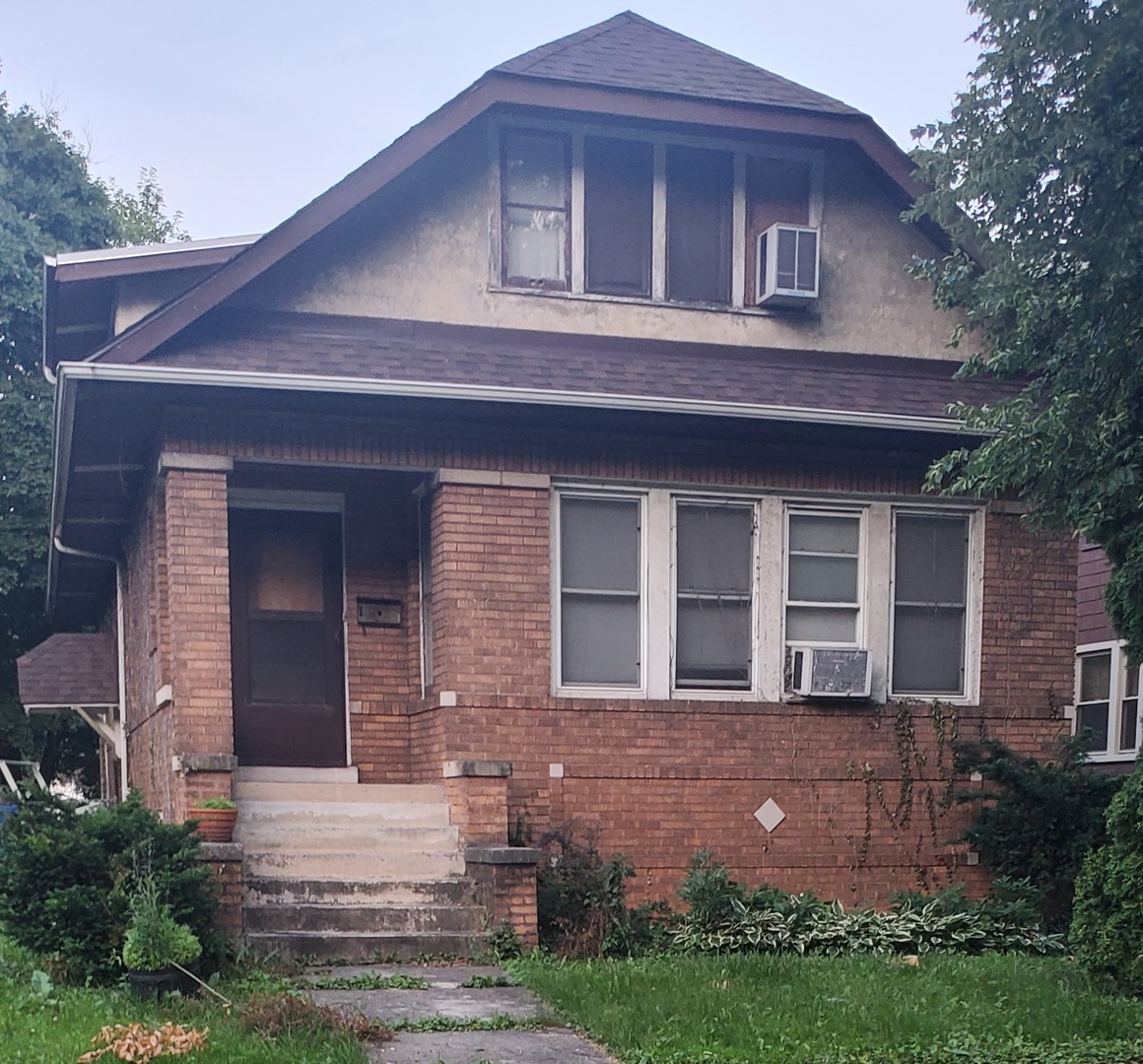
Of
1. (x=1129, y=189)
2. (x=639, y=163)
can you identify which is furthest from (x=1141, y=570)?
(x=639, y=163)

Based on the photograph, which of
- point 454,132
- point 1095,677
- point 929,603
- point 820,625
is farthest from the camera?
point 1095,677

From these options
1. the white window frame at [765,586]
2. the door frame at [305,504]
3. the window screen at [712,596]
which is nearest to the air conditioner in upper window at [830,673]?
the white window frame at [765,586]

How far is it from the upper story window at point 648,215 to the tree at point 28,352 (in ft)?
46.0

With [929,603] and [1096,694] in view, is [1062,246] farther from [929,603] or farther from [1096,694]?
[1096,694]

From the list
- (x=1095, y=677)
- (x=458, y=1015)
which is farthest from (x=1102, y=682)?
(x=458, y=1015)

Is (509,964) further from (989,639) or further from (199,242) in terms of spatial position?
(199,242)

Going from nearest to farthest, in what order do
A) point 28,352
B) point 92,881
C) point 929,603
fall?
1. point 92,881
2. point 929,603
3. point 28,352

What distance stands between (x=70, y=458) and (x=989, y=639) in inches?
301

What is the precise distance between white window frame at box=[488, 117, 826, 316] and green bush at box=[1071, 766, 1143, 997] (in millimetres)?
5425

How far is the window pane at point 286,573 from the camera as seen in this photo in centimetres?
1143

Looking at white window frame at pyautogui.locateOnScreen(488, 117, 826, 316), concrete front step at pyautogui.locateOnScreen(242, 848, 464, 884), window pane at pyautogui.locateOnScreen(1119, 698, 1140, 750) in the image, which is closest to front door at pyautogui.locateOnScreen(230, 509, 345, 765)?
concrete front step at pyautogui.locateOnScreen(242, 848, 464, 884)

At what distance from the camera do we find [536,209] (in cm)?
1111

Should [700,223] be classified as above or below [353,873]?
above

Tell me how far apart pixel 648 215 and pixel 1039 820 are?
227 inches
